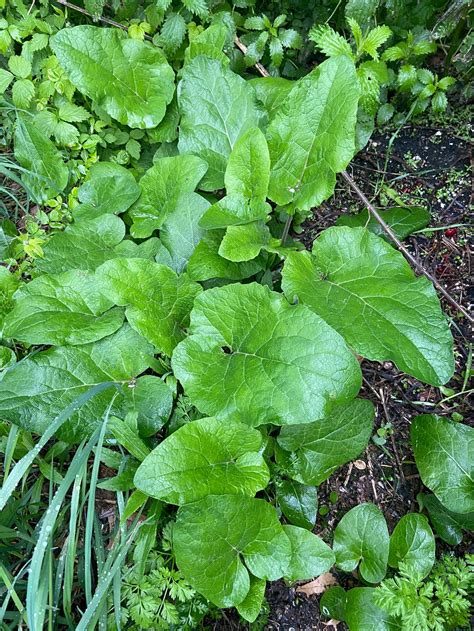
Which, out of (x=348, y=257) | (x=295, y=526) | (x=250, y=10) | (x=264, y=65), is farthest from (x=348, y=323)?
(x=250, y=10)

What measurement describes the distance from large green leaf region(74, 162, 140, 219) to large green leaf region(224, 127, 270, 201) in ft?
1.56

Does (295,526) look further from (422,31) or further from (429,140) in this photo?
(422,31)

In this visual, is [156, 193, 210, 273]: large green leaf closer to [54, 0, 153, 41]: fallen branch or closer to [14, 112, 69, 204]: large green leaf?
[14, 112, 69, 204]: large green leaf

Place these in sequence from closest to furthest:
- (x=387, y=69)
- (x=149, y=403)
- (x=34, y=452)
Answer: (x=34, y=452) → (x=149, y=403) → (x=387, y=69)

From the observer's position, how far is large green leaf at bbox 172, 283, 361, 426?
1535mm

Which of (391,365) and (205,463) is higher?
(205,463)

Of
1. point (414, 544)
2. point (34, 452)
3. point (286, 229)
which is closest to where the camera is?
point (34, 452)

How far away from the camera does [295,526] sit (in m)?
1.73

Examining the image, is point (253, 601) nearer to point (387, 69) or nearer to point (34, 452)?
point (34, 452)

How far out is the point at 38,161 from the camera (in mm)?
2260

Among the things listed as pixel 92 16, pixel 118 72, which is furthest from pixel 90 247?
pixel 92 16

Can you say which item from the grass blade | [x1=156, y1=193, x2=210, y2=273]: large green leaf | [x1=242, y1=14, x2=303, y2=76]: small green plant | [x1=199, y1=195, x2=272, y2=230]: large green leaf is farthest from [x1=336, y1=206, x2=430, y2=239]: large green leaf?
the grass blade

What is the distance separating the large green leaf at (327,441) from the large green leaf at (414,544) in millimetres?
283

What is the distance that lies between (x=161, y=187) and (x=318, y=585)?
166cm
